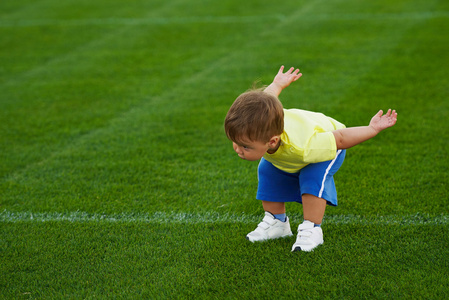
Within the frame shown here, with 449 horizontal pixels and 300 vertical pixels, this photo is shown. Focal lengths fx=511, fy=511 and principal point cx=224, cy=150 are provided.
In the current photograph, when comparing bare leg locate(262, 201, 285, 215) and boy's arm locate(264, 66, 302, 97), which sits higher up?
boy's arm locate(264, 66, 302, 97)

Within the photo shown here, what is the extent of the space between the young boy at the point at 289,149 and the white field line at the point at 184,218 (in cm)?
35

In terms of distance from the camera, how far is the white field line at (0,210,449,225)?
11.2 feet

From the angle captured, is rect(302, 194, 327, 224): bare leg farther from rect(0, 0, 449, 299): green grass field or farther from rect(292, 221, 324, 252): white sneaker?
rect(0, 0, 449, 299): green grass field

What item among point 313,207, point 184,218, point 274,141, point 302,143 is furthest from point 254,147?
point 184,218

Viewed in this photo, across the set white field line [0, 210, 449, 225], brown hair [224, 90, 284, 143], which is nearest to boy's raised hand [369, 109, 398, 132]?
brown hair [224, 90, 284, 143]

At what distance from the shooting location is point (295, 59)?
24.3ft

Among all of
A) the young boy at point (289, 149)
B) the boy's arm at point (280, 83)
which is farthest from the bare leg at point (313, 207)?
the boy's arm at point (280, 83)

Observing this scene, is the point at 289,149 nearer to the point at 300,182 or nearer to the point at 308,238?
the point at 300,182

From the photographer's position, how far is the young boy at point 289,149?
8.98 feet

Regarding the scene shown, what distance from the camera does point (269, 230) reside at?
128 inches

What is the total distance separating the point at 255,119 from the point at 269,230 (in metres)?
0.89

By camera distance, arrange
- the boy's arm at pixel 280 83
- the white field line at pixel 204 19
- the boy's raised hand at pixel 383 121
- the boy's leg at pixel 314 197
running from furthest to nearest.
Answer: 1. the white field line at pixel 204 19
2. the boy's arm at pixel 280 83
3. the boy's leg at pixel 314 197
4. the boy's raised hand at pixel 383 121

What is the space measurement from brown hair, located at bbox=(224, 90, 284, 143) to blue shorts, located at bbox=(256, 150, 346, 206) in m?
0.39

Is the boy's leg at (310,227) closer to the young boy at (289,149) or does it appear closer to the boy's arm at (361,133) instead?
the young boy at (289,149)
